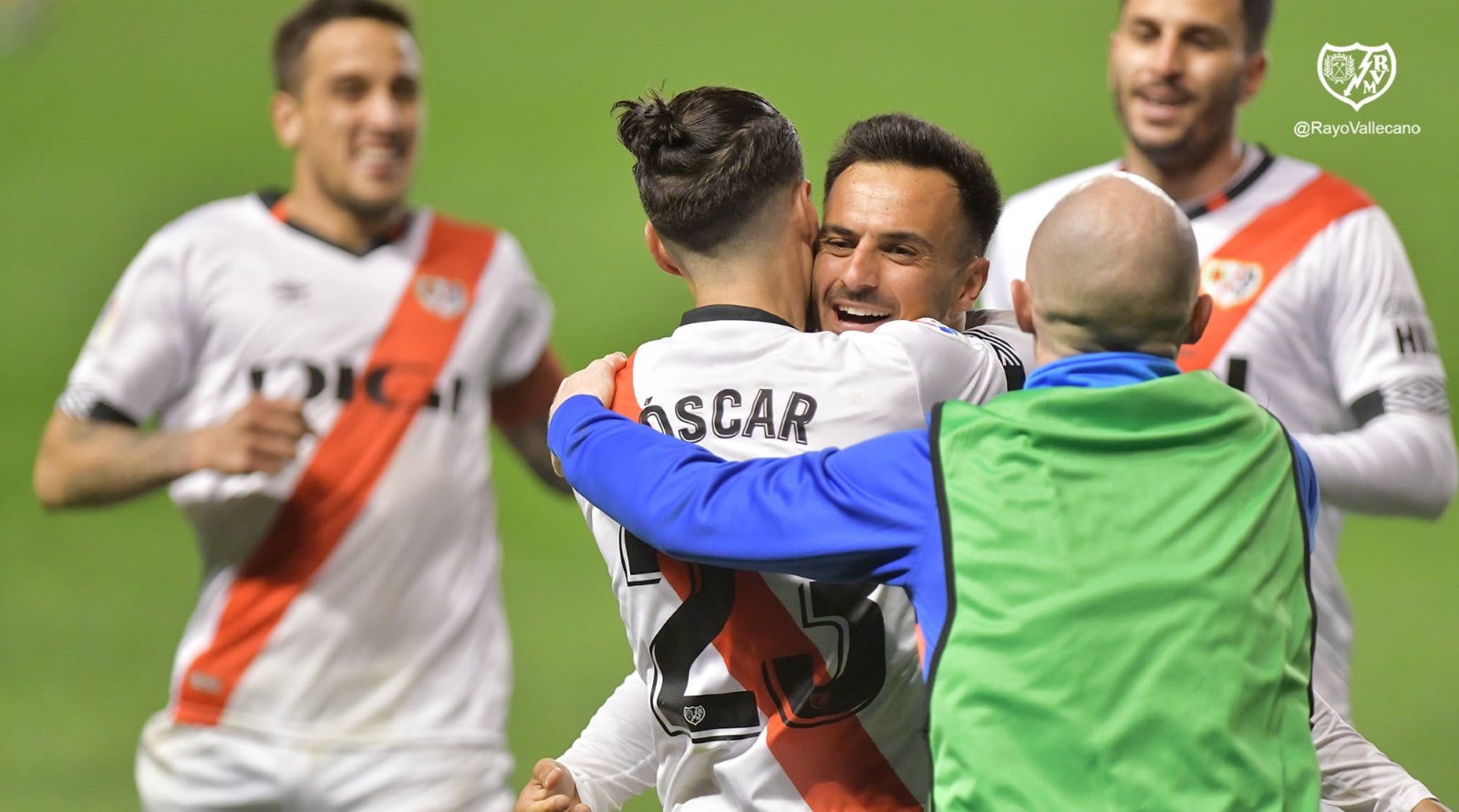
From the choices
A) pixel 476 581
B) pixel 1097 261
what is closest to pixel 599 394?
pixel 1097 261

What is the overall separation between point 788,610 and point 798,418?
25 cm

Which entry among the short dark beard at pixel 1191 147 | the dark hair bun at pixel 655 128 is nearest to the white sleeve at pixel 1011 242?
the short dark beard at pixel 1191 147

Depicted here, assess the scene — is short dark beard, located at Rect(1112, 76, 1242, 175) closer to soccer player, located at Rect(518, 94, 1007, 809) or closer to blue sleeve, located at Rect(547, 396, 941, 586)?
soccer player, located at Rect(518, 94, 1007, 809)

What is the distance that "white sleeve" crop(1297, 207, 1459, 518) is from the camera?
11.6 feet

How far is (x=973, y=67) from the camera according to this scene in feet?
29.2

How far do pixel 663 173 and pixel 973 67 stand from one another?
23.1ft

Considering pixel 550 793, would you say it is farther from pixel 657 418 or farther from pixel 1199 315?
pixel 1199 315

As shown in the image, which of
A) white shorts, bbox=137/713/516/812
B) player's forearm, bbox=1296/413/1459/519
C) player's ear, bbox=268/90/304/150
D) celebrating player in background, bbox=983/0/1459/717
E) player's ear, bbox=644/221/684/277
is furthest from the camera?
player's ear, bbox=268/90/304/150

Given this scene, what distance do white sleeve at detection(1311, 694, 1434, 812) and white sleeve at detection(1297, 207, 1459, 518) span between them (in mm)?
1421

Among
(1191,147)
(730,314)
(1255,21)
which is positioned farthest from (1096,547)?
(1255,21)

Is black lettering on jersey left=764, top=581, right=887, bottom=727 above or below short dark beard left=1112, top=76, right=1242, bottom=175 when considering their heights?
below

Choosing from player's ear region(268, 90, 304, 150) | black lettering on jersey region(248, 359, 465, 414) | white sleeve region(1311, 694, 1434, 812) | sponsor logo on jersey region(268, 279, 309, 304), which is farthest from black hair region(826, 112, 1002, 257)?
player's ear region(268, 90, 304, 150)

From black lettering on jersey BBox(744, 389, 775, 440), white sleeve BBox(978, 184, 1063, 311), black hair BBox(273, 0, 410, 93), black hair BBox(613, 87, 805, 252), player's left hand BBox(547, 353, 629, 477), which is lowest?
A: white sleeve BBox(978, 184, 1063, 311)

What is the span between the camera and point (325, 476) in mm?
4266
